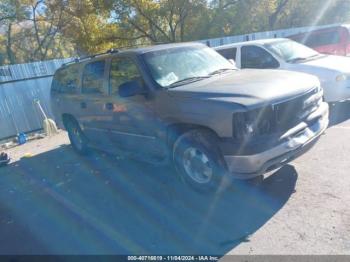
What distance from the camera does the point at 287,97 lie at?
372 centimetres

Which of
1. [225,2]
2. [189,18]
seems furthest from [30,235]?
[225,2]

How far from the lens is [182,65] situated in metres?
4.74

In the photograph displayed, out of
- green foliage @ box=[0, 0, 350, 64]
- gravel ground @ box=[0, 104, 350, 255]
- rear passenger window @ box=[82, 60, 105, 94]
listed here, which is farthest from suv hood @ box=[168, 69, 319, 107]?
green foliage @ box=[0, 0, 350, 64]

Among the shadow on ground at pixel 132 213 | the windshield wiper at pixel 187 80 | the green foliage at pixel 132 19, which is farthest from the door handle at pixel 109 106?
the green foliage at pixel 132 19

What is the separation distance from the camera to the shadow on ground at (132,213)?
3.44m

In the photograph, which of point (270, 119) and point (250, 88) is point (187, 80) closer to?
point (250, 88)

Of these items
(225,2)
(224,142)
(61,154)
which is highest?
(225,2)

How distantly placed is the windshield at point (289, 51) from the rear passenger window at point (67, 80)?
4469mm

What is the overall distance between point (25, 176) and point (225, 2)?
22.0 m

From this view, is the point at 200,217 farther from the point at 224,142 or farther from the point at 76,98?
the point at 76,98

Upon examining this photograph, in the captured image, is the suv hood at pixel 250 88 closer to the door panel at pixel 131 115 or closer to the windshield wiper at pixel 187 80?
the windshield wiper at pixel 187 80

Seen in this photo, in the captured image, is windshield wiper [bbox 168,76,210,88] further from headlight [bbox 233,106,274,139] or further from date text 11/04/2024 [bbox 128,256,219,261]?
date text 11/04/2024 [bbox 128,256,219,261]

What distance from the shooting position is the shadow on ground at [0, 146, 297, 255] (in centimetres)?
344

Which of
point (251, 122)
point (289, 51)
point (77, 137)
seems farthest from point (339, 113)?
point (77, 137)
